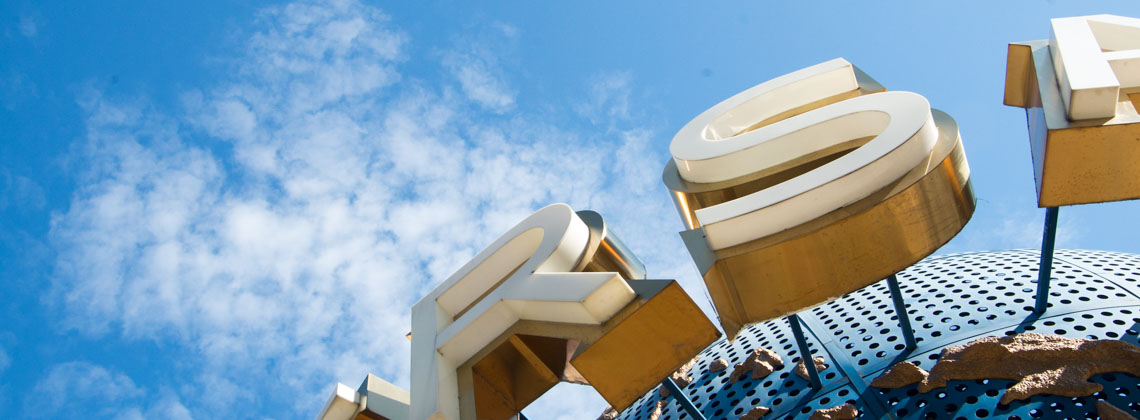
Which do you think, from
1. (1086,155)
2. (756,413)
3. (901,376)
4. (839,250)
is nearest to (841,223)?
(839,250)

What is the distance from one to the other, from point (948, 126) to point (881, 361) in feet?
12.2

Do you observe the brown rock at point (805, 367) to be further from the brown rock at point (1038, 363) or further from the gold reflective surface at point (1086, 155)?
the gold reflective surface at point (1086, 155)

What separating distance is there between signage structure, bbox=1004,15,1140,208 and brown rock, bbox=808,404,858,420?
133 inches

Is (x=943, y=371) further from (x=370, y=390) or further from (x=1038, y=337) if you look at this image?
(x=370, y=390)

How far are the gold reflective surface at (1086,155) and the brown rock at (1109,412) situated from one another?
7.45 ft

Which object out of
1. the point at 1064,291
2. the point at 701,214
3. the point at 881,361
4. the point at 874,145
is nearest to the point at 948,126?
the point at 874,145

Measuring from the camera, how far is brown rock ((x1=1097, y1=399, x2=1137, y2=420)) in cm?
726

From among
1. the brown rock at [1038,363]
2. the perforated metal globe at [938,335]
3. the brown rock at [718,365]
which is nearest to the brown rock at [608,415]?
the perforated metal globe at [938,335]

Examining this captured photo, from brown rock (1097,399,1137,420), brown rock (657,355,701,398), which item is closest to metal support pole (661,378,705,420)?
brown rock (657,355,701,398)

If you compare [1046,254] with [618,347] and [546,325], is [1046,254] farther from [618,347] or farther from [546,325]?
[546,325]

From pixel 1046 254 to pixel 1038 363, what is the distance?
3.69 feet

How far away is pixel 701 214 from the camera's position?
23.1 ft

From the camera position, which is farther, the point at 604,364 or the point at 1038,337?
the point at 1038,337

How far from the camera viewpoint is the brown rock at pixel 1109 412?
7.26 metres
